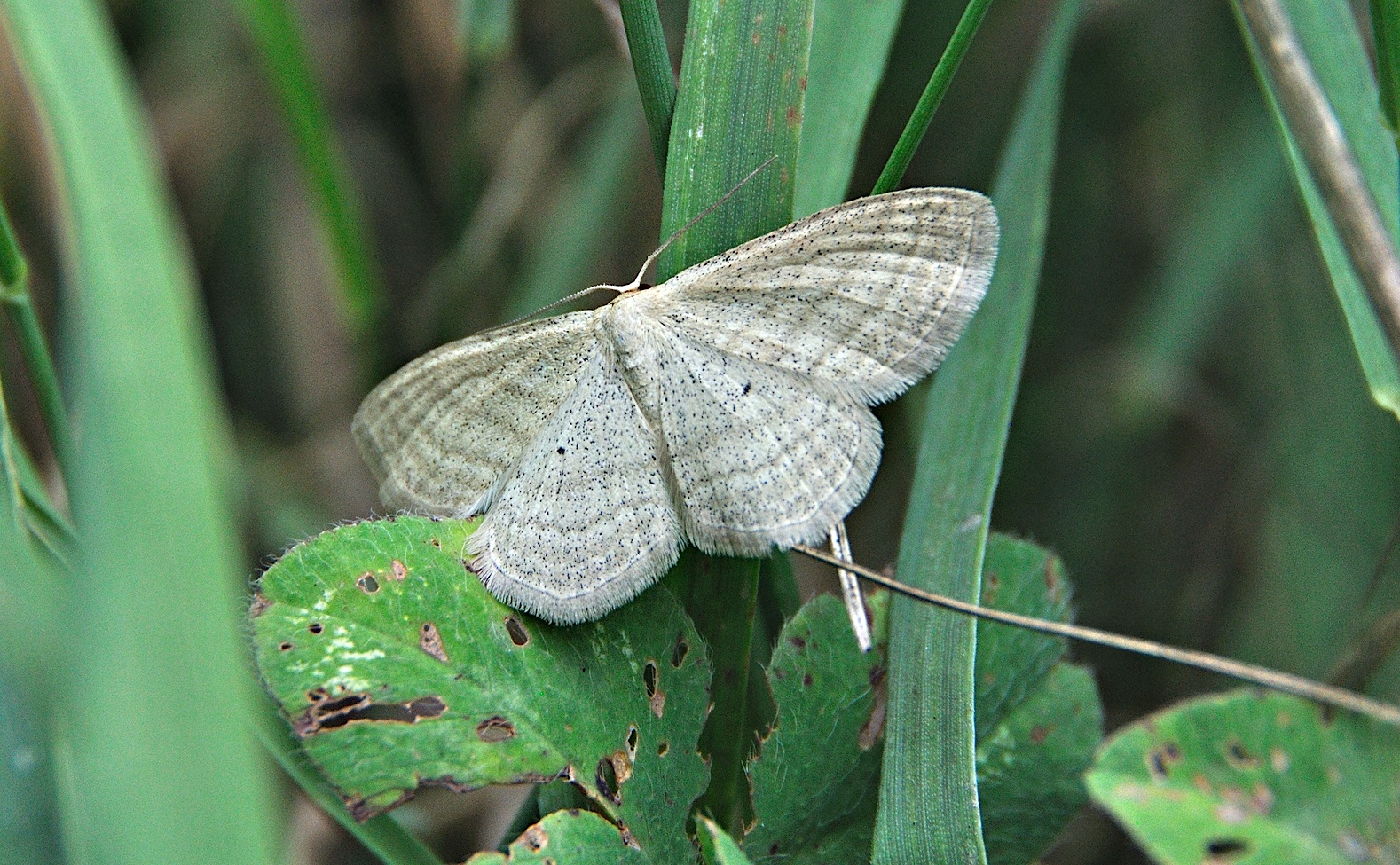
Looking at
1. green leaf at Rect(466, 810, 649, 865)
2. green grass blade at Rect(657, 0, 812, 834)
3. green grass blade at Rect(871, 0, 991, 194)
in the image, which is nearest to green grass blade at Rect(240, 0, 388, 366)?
green grass blade at Rect(657, 0, 812, 834)

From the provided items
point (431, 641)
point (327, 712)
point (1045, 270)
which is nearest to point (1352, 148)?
point (1045, 270)

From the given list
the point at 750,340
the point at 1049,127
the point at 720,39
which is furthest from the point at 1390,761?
the point at 1049,127

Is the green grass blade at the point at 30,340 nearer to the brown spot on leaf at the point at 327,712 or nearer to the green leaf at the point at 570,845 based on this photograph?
the brown spot on leaf at the point at 327,712

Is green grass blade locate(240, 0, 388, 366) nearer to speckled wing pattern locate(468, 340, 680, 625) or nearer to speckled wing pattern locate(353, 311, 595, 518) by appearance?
speckled wing pattern locate(353, 311, 595, 518)

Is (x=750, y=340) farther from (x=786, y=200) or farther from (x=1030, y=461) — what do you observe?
(x=1030, y=461)

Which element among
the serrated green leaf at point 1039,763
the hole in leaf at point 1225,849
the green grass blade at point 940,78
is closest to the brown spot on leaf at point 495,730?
the serrated green leaf at point 1039,763

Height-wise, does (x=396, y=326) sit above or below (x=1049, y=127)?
below
